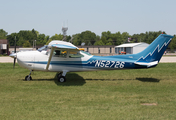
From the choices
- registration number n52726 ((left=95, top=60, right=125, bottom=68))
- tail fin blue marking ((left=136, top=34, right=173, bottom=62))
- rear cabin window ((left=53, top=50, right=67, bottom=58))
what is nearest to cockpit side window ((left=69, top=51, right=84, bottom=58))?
rear cabin window ((left=53, top=50, right=67, bottom=58))

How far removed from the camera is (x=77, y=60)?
11859 mm

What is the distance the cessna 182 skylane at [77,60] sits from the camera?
1164cm

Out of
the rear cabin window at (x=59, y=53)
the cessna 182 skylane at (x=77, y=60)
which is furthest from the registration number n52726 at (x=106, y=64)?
the rear cabin window at (x=59, y=53)

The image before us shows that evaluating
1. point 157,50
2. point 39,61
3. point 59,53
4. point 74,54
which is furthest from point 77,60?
point 157,50

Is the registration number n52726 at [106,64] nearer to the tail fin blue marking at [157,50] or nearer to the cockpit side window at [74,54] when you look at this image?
the cockpit side window at [74,54]

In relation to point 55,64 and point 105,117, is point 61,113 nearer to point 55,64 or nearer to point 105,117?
point 105,117

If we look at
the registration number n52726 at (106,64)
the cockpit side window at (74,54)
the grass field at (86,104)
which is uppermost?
the cockpit side window at (74,54)

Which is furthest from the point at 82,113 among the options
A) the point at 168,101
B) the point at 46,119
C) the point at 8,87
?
the point at 8,87

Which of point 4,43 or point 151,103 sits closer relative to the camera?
point 151,103

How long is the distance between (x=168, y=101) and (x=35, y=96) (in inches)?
208

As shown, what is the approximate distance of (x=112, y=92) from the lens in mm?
8969

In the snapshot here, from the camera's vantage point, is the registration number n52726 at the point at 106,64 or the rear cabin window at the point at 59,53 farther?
the registration number n52726 at the point at 106,64

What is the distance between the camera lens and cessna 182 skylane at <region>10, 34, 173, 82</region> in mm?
11641

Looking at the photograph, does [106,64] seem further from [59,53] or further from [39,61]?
[39,61]
